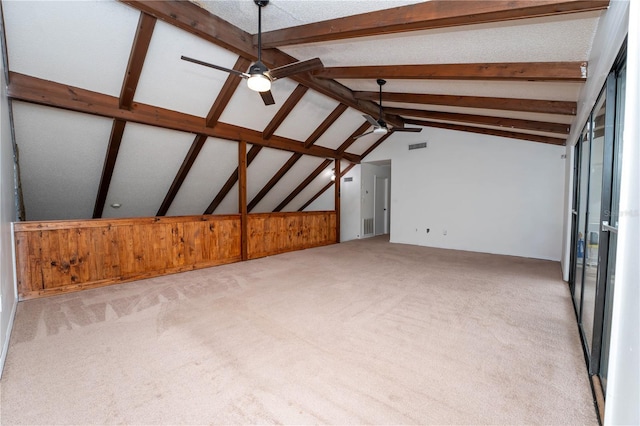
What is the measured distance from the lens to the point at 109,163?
14.0ft

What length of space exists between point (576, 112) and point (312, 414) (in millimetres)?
4377

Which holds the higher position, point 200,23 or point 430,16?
point 200,23

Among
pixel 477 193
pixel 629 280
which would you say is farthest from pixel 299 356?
pixel 477 193

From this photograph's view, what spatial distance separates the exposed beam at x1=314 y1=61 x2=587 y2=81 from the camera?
2.70 metres

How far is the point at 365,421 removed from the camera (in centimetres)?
153

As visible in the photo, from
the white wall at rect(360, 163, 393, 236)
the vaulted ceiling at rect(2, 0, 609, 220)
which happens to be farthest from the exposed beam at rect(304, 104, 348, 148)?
the white wall at rect(360, 163, 393, 236)

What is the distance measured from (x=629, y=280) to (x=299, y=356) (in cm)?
193

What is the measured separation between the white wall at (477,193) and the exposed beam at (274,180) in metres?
2.73

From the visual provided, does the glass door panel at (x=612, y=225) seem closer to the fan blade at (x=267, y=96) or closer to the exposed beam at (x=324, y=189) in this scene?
the fan blade at (x=267, y=96)

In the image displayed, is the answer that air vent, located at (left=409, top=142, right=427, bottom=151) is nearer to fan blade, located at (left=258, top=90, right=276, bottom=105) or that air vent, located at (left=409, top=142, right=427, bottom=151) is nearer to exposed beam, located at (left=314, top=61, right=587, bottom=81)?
exposed beam, located at (left=314, top=61, right=587, bottom=81)

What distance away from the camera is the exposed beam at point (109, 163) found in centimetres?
389

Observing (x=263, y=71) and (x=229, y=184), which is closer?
(x=263, y=71)

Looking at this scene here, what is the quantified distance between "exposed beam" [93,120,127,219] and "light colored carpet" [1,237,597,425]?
1.83 m

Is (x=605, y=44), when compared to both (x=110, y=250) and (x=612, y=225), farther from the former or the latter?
(x=110, y=250)
